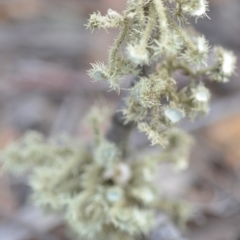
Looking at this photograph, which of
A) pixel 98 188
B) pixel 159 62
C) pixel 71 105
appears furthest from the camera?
pixel 71 105

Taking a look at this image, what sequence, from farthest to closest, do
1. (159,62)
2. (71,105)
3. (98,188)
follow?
(71,105) → (98,188) → (159,62)

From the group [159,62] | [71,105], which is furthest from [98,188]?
[71,105]

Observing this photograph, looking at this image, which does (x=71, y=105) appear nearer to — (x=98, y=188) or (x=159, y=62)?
(x=98, y=188)

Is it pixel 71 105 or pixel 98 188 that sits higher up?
pixel 71 105

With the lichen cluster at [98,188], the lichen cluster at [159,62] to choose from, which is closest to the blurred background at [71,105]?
the lichen cluster at [98,188]

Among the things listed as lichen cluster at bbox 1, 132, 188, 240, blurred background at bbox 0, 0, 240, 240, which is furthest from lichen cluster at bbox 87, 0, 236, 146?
blurred background at bbox 0, 0, 240, 240

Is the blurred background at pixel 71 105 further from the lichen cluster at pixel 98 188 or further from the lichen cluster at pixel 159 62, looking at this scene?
the lichen cluster at pixel 159 62

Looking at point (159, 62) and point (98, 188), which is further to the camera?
point (98, 188)
